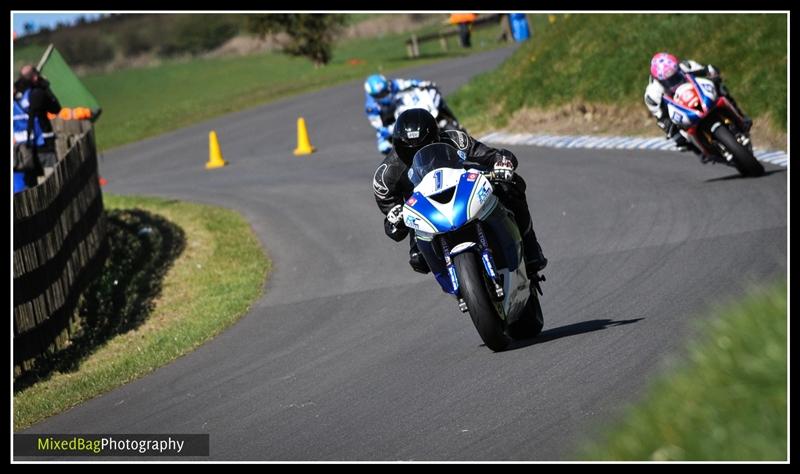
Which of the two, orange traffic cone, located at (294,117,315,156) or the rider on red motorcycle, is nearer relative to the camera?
the rider on red motorcycle

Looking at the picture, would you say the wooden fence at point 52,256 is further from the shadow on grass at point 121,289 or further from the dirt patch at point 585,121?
the dirt patch at point 585,121

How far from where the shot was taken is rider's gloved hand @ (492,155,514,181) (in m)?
8.57

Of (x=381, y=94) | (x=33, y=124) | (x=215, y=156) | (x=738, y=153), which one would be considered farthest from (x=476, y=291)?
(x=215, y=156)

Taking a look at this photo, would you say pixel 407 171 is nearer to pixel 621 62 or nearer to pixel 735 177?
pixel 735 177

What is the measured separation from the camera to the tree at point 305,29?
5056cm

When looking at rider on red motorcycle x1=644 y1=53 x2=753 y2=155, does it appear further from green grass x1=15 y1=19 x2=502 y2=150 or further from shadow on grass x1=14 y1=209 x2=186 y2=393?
green grass x1=15 y1=19 x2=502 y2=150

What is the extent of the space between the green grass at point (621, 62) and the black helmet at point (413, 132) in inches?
450

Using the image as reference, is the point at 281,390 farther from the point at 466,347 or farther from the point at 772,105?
the point at 772,105

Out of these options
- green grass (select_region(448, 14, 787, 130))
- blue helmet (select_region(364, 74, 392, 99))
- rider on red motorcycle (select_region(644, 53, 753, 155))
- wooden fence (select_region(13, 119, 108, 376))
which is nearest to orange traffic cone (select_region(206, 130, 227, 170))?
green grass (select_region(448, 14, 787, 130))

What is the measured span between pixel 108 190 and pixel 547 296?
1729 cm

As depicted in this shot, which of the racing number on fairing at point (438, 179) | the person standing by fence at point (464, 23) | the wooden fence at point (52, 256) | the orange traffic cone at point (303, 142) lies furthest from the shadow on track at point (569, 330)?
the person standing by fence at point (464, 23)

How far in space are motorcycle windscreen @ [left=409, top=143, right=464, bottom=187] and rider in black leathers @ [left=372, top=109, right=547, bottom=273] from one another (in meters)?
0.11

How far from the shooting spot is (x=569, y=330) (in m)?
9.39
